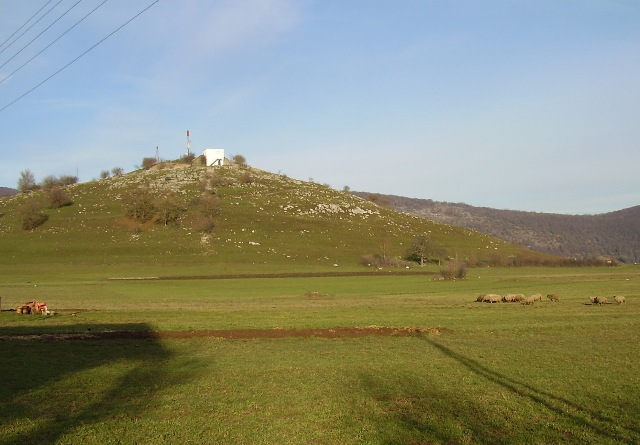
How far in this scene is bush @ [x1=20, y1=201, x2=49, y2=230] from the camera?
450 feet

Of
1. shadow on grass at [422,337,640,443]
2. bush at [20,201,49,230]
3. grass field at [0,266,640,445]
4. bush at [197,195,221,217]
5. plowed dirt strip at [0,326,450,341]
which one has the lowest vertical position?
plowed dirt strip at [0,326,450,341]

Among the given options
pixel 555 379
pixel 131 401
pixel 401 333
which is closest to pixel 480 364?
pixel 555 379

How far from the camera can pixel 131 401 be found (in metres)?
14.8

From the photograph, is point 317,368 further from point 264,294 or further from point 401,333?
point 264,294

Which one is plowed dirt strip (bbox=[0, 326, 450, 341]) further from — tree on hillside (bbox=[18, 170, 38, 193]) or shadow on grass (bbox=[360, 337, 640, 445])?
tree on hillside (bbox=[18, 170, 38, 193])

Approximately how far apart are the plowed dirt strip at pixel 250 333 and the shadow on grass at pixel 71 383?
56.3 inches

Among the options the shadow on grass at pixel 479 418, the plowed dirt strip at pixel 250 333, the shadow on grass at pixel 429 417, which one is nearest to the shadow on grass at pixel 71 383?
the plowed dirt strip at pixel 250 333

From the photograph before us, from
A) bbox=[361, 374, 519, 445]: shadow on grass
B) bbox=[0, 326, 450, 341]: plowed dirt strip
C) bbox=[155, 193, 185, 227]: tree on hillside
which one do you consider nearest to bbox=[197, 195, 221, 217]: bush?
bbox=[155, 193, 185, 227]: tree on hillside

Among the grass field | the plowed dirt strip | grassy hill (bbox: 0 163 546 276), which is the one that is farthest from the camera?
grassy hill (bbox: 0 163 546 276)

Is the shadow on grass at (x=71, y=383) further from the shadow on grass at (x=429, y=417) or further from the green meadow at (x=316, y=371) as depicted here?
the shadow on grass at (x=429, y=417)

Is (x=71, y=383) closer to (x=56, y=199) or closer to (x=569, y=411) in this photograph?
(x=569, y=411)

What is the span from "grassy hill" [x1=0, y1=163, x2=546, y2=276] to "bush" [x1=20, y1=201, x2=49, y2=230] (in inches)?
69.1

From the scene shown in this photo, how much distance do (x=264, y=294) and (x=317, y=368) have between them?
143ft

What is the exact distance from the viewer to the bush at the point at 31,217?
450 feet
